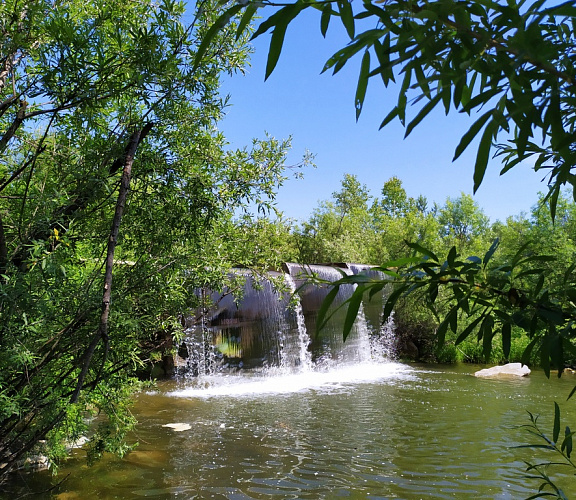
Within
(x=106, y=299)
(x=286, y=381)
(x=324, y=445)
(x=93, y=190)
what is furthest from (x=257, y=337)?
(x=106, y=299)

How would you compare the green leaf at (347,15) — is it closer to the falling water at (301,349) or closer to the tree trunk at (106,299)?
the tree trunk at (106,299)

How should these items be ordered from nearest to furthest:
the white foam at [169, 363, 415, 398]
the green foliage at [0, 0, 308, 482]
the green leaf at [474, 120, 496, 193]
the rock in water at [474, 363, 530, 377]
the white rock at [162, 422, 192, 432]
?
the green leaf at [474, 120, 496, 193]
the green foliage at [0, 0, 308, 482]
the white rock at [162, 422, 192, 432]
the white foam at [169, 363, 415, 398]
the rock in water at [474, 363, 530, 377]

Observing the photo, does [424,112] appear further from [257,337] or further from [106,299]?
[257,337]

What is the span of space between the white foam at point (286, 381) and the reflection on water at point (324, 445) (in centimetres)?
8

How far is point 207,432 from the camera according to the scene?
6.66 m

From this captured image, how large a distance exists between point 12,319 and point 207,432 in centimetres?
453

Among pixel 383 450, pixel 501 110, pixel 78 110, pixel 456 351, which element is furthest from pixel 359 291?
pixel 456 351

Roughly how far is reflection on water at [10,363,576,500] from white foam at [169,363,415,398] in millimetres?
82

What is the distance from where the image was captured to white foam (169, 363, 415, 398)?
9727mm

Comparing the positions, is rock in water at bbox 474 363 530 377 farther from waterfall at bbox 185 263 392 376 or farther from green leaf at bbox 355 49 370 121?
green leaf at bbox 355 49 370 121

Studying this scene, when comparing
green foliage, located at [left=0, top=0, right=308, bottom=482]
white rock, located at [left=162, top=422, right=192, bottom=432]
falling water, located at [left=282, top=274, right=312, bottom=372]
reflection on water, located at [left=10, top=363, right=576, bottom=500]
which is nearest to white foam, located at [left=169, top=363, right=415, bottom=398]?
reflection on water, located at [left=10, top=363, right=576, bottom=500]

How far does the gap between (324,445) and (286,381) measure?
202 inches

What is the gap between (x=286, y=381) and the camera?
11.1 m

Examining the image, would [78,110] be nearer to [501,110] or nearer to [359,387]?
[501,110]
